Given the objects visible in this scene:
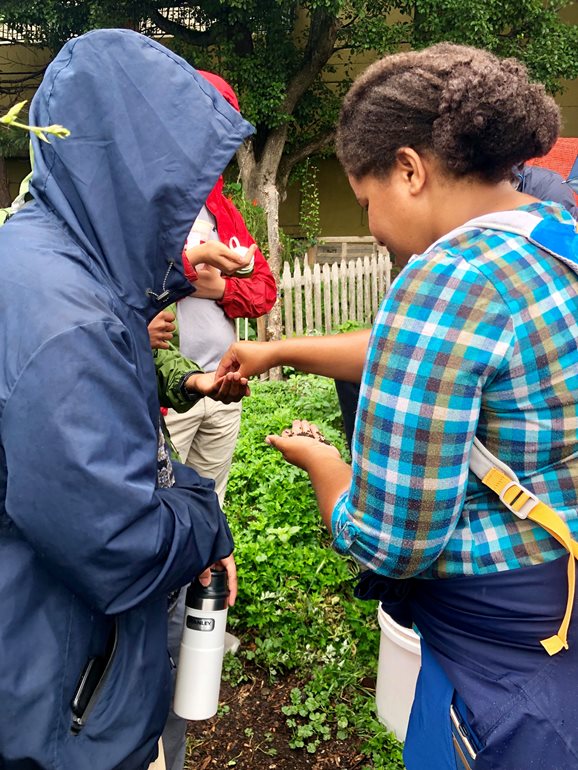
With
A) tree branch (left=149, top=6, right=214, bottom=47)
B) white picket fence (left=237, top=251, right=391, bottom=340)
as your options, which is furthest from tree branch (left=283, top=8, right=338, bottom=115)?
white picket fence (left=237, top=251, right=391, bottom=340)

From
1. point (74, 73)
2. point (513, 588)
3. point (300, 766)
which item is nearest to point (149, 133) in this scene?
point (74, 73)

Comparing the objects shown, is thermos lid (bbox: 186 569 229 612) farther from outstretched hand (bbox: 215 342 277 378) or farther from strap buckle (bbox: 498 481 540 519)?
strap buckle (bbox: 498 481 540 519)

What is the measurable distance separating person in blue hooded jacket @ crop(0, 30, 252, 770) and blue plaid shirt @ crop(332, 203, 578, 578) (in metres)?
0.46

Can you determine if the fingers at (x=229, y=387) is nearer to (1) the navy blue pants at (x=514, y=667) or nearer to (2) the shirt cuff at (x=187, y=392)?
(2) the shirt cuff at (x=187, y=392)

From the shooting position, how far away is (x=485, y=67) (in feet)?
4.45

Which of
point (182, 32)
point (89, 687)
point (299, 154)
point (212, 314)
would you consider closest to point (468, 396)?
point (89, 687)

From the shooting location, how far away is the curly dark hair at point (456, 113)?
1.33m

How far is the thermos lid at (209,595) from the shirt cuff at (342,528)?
0.55 metres

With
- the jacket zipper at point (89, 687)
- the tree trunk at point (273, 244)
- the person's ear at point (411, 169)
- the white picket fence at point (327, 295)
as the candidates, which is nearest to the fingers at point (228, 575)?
the jacket zipper at point (89, 687)

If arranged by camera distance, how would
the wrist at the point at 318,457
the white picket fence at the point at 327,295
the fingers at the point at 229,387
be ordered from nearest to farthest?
the wrist at the point at 318,457
the fingers at the point at 229,387
the white picket fence at the point at 327,295

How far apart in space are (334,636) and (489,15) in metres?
11.7

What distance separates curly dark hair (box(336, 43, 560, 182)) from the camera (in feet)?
4.38

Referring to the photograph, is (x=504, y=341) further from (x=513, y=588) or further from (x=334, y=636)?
(x=334, y=636)

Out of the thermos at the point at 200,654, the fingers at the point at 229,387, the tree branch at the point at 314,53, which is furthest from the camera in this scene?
the tree branch at the point at 314,53
